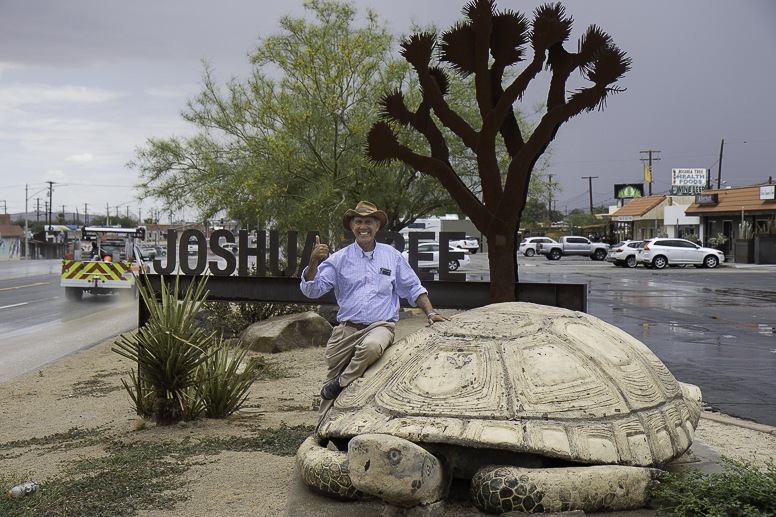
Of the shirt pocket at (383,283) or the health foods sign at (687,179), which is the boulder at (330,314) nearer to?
the shirt pocket at (383,283)

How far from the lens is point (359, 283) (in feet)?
15.4

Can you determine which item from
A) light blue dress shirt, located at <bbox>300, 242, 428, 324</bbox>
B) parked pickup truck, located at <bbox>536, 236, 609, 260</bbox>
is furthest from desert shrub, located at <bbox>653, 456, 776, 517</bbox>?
parked pickup truck, located at <bbox>536, 236, 609, 260</bbox>

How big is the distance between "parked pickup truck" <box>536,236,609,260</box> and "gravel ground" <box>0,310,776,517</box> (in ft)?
143

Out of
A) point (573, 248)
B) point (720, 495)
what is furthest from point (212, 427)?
point (573, 248)

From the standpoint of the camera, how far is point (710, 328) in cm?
1381

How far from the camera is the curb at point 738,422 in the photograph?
19.2 feet

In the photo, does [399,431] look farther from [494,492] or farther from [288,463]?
[288,463]

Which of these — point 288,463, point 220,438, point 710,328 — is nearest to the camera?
point 288,463

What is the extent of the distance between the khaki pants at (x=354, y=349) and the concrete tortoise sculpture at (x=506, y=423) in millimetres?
101

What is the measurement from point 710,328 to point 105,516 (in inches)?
533

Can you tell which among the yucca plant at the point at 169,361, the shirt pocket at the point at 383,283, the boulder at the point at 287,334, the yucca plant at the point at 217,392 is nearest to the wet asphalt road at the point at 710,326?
the shirt pocket at the point at 383,283

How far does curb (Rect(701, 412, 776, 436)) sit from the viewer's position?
19.2 feet

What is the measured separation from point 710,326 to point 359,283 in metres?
12.3

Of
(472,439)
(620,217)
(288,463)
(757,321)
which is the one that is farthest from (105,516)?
(620,217)
